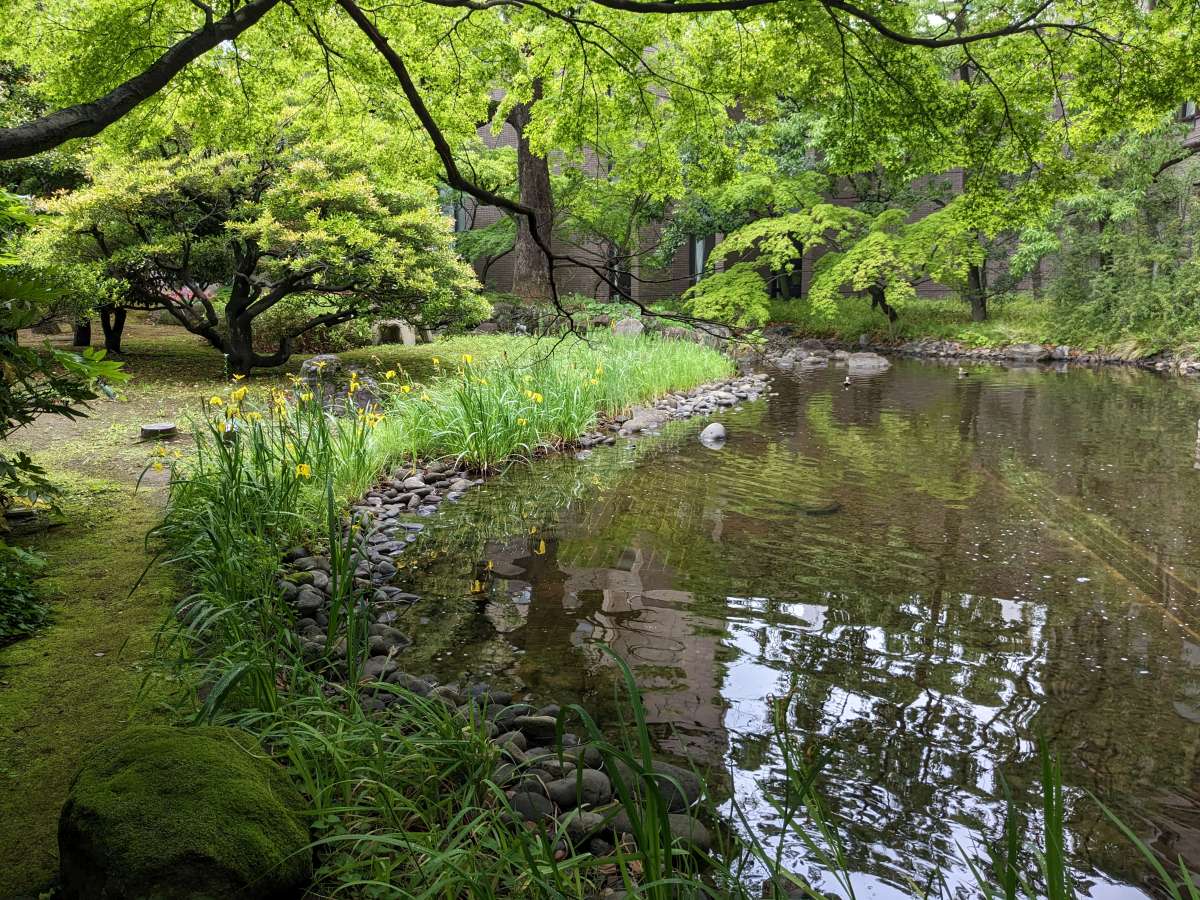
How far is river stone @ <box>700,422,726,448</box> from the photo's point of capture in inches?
372

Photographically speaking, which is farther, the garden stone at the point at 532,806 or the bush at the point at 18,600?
the bush at the point at 18,600

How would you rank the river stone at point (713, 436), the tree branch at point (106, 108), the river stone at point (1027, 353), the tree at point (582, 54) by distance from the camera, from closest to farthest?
the tree branch at point (106, 108), the tree at point (582, 54), the river stone at point (713, 436), the river stone at point (1027, 353)

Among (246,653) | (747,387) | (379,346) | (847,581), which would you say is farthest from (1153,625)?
(379,346)

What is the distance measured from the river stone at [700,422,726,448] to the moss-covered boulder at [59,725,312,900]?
7.46 meters

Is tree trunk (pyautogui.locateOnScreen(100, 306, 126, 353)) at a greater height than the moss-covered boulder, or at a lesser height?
greater

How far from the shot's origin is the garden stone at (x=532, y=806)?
2674mm

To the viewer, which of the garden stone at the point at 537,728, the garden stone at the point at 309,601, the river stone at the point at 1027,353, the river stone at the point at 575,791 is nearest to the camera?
the river stone at the point at 575,791

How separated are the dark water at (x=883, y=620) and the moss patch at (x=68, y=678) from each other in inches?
51.0

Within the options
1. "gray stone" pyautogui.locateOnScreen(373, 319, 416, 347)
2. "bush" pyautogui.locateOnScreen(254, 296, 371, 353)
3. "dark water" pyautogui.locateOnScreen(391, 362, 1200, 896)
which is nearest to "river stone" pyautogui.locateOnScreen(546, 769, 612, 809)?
"dark water" pyautogui.locateOnScreen(391, 362, 1200, 896)

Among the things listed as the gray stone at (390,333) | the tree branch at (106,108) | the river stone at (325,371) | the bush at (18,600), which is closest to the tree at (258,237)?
the river stone at (325,371)

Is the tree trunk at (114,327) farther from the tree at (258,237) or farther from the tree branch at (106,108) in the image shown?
the tree branch at (106,108)

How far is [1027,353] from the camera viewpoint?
1895 cm

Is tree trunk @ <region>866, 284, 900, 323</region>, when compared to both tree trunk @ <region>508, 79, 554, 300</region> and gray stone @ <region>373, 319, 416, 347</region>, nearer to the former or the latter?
tree trunk @ <region>508, 79, 554, 300</region>

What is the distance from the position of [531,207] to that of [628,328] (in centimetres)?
290
